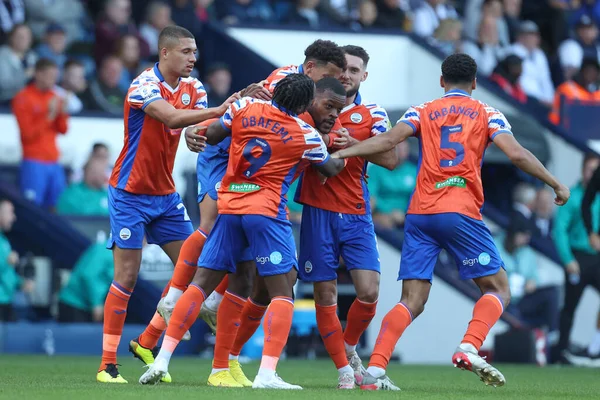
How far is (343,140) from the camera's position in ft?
31.7

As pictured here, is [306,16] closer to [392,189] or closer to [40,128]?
[392,189]

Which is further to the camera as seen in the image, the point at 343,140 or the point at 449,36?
the point at 449,36

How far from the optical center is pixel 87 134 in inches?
686

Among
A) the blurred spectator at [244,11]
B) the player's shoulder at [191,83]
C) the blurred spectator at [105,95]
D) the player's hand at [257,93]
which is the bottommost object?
the blurred spectator at [105,95]

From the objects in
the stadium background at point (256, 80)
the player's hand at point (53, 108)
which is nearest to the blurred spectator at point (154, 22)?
the stadium background at point (256, 80)

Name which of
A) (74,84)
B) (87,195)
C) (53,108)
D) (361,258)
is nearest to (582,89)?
(74,84)

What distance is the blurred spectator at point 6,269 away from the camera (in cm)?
1467

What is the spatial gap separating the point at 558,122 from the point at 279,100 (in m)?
11.4

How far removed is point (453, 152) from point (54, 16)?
10015mm

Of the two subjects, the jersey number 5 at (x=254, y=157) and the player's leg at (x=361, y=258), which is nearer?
the jersey number 5 at (x=254, y=157)

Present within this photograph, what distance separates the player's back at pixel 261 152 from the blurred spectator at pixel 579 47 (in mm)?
13647

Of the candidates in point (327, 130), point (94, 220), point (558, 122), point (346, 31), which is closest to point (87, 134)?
point (94, 220)

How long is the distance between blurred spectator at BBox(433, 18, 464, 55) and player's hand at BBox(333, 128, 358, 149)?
11.4 metres

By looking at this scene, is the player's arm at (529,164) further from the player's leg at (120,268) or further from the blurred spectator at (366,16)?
the blurred spectator at (366,16)
